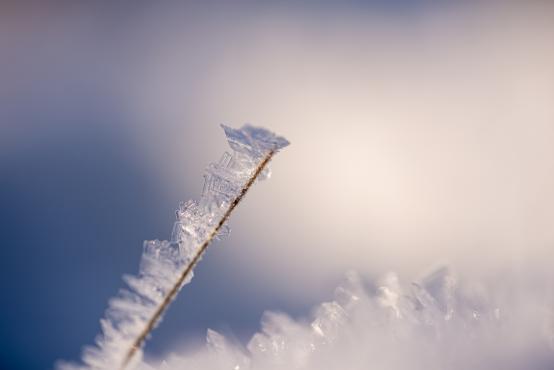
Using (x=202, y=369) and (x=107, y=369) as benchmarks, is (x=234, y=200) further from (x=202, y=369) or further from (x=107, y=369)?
(x=202, y=369)

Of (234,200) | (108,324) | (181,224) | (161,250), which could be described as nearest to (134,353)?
(108,324)

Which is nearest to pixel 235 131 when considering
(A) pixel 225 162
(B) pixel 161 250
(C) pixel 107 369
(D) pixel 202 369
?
(A) pixel 225 162

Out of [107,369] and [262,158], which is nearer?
[262,158]

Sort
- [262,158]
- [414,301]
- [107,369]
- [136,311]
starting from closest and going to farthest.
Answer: [262,158], [136,311], [107,369], [414,301]

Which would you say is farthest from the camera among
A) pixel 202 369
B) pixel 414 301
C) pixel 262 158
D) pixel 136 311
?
pixel 414 301

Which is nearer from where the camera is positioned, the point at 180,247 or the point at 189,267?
the point at 189,267

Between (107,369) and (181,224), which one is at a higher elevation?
(181,224)

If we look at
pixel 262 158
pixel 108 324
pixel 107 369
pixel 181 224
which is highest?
pixel 262 158
